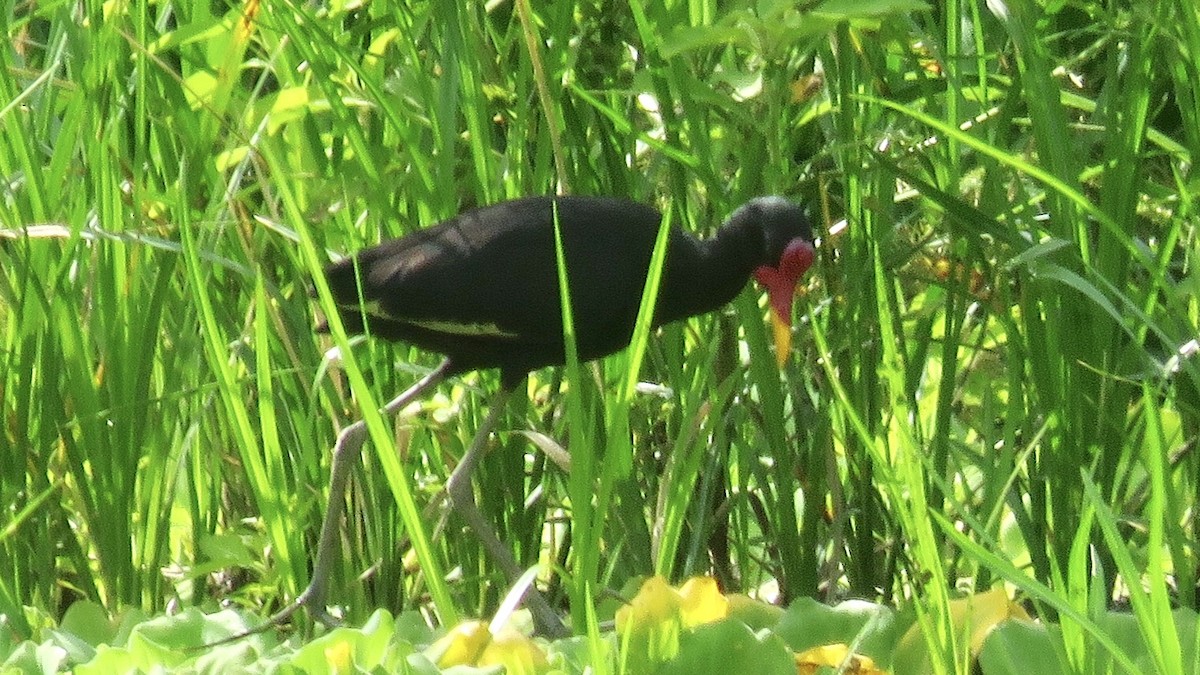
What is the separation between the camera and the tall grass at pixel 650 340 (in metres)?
1.74

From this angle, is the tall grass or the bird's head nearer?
the tall grass

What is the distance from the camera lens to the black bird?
76.5 inches

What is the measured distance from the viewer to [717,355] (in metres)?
2.15

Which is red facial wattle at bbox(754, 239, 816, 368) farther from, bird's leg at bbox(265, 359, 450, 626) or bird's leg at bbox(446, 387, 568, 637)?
bird's leg at bbox(265, 359, 450, 626)

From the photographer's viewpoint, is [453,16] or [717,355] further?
[717,355]

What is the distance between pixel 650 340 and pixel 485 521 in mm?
349

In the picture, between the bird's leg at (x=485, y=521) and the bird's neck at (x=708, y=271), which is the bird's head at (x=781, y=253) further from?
the bird's leg at (x=485, y=521)

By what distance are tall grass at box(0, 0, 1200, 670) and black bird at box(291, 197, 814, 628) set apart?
4cm

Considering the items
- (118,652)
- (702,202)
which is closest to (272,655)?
(118,652)

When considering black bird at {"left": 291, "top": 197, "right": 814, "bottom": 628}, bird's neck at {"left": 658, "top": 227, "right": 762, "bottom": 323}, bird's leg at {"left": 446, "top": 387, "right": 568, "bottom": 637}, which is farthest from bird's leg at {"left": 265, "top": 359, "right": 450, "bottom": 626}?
bird's neck at {"left": 658, "top": 227, "right": 762, "bottom": 323}

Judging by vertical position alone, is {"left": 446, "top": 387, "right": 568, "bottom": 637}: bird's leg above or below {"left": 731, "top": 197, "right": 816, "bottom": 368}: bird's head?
below

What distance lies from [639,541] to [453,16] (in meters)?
0.59

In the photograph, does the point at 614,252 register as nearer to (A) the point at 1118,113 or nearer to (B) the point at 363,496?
(B) the point at 363,496

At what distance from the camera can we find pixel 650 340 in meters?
2.18
